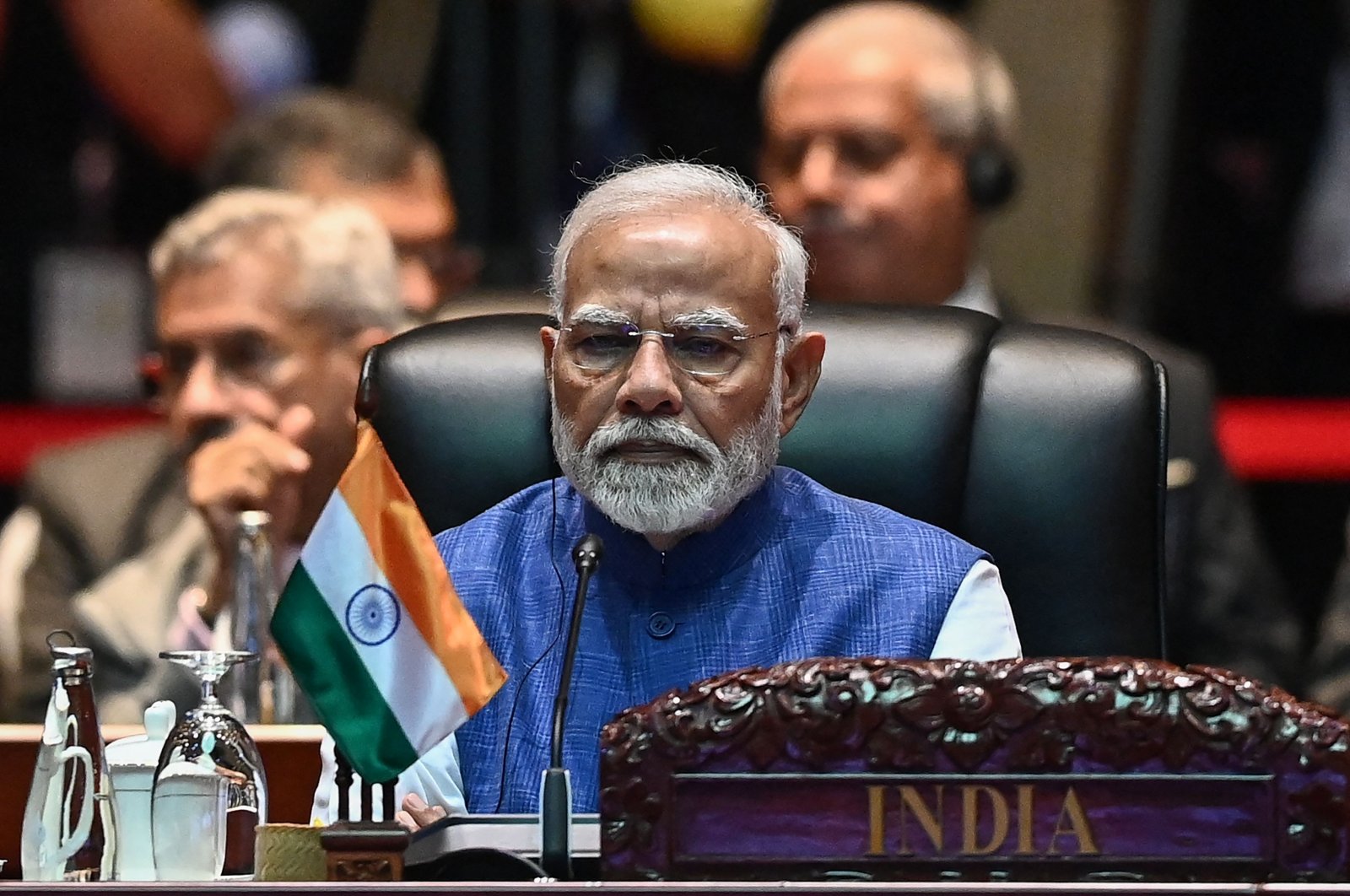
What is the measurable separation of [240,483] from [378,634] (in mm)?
1513

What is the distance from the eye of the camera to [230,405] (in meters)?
3.17

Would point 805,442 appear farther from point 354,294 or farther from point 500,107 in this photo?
point 500,107

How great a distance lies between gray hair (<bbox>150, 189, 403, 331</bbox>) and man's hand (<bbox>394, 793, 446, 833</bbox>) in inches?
56.3

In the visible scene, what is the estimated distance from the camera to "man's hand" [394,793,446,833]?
1.82 m

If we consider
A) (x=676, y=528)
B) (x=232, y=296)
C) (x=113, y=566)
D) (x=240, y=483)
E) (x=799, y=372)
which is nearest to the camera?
(x=676, y=528)

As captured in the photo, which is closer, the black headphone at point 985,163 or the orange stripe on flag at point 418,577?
the orange stripe on flag at point 418,577

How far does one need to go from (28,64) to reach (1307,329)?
266 centimetres

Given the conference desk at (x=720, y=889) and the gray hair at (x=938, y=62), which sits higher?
the gray hair at (x=938, y=62)

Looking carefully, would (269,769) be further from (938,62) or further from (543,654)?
(938,62)

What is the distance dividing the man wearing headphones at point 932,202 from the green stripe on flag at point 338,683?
1885 millimetres

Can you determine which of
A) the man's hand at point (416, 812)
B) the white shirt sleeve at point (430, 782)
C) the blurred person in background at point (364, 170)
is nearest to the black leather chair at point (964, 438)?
the white shirt sleeve at point (430, 782)

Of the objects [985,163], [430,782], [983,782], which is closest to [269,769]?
[430,782]

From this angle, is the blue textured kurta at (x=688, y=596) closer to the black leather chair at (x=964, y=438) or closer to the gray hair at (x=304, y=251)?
the black leather chair at (x=964, y=438)

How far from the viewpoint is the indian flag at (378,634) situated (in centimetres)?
159
